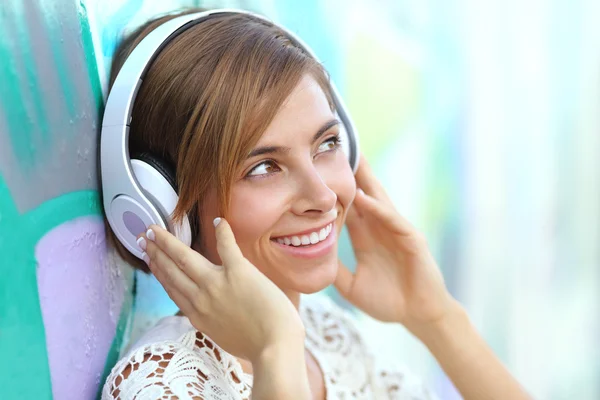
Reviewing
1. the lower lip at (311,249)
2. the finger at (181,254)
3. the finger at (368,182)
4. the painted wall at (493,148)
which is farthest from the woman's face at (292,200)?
the painted wall at (493,148)

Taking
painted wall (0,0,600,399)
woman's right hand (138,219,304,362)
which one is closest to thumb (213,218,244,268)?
woman's right hand (138,219,304,362)

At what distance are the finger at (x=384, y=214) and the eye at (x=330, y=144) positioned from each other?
0.18 metres

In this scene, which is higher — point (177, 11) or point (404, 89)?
point (177, 11)

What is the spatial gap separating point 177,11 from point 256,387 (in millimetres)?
731

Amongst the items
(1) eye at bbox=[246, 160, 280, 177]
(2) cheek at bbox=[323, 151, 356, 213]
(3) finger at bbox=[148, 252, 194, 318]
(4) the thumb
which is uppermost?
(1) eye at bbox=[246, 160, 280, 177]

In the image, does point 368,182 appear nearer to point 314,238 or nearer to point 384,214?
point 384,214

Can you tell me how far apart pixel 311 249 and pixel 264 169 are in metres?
0.15

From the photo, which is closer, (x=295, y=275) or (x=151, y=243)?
(x=151, y=243)

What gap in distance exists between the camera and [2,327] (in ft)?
2.30

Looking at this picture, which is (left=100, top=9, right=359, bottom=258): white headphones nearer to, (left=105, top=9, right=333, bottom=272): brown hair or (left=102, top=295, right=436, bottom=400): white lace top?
(left=105, top=9, right=333, bottom=272): brown hair

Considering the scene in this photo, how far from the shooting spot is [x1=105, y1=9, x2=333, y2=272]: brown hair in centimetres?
96

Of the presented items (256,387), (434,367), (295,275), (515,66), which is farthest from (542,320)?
(256,387)

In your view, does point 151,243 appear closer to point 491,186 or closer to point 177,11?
point 177,11

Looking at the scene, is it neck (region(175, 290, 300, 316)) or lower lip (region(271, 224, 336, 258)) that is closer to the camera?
lower lip (region(271, 224, 336, 258))
